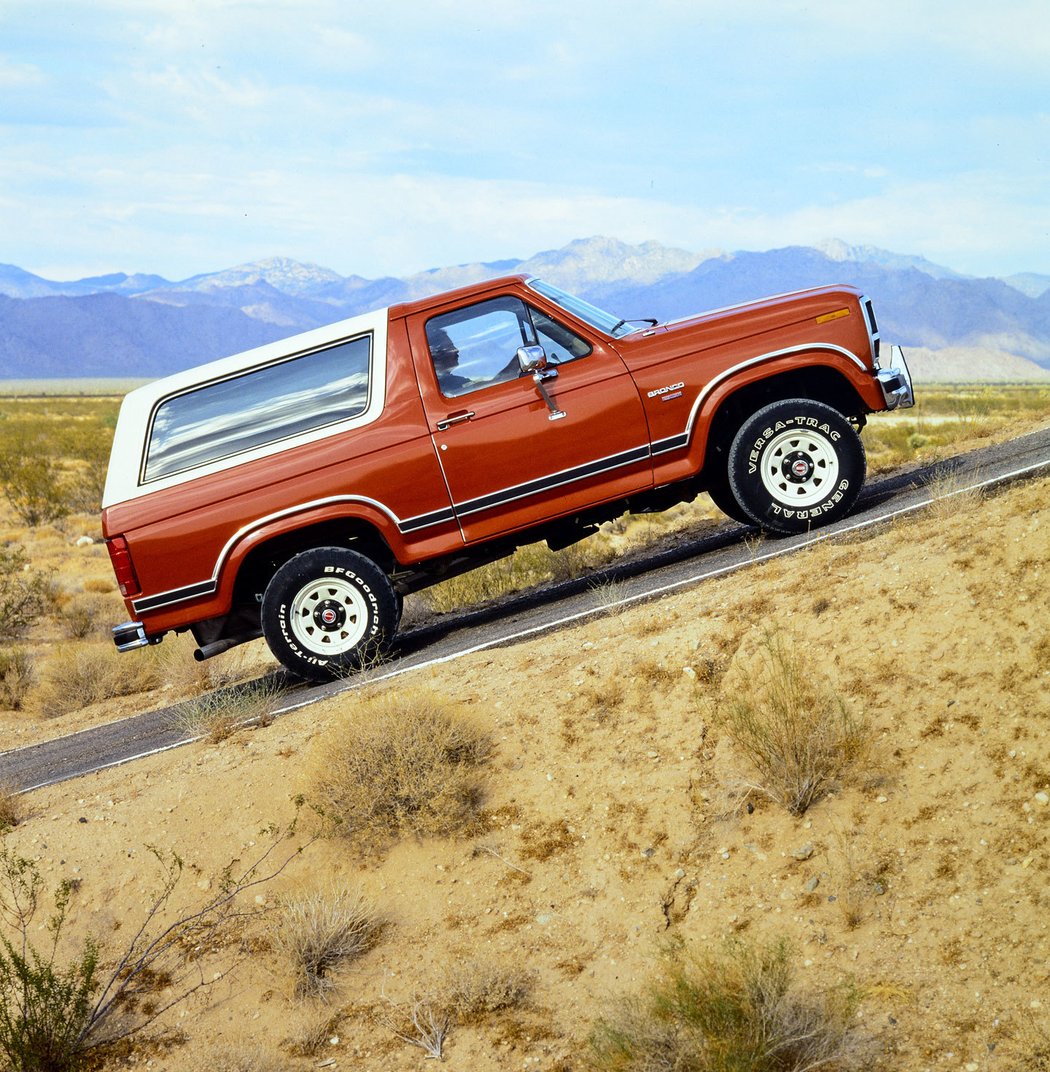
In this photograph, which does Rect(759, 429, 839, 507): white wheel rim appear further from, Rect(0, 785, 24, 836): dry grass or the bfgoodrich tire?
Rect(0, 785, 24, 836): dry grass

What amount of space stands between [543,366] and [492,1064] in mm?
4660

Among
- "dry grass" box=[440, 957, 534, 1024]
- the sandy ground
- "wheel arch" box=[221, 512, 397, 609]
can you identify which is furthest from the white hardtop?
"dry grass" box=[440, 957, 534, 1024]

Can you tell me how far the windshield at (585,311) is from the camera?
7.97 meters

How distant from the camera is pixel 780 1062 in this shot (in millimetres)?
3766

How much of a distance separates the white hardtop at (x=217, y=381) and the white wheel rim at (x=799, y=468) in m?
2.98

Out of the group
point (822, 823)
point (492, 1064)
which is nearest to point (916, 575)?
point (822, 823)

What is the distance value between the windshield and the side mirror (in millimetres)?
569

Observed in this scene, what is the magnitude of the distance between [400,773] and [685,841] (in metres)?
1.60

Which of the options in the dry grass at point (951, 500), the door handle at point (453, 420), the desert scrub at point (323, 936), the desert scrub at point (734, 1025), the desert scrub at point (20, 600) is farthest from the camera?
the desert scrub at point (20, 600)

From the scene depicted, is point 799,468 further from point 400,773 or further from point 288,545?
point 400,773

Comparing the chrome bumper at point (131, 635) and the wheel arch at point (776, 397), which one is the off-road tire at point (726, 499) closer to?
the wheel arch at point (776, 397)

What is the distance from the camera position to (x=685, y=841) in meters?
5.20

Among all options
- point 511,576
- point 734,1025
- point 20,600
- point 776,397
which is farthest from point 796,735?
point 20,600

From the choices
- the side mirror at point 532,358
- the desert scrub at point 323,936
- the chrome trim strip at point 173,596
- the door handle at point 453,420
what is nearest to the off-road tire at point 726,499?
the side mirror at point 532,358
